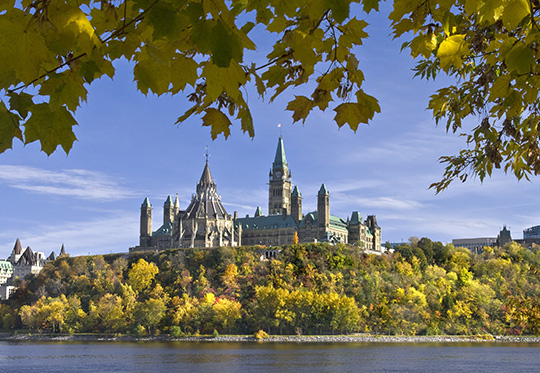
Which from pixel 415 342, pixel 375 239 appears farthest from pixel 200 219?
pixel 415 342

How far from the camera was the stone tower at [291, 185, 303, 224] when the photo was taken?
125738 millimetres

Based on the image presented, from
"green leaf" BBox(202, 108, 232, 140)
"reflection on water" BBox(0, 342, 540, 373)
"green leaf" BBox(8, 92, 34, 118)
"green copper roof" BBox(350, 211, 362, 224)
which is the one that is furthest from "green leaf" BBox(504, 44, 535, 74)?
"green copper roof" BBox(350, 211, 362, 224)

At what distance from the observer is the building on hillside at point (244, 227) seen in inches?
4469

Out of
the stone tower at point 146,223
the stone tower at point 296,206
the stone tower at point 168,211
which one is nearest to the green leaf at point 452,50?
the stone tower at point 296,206

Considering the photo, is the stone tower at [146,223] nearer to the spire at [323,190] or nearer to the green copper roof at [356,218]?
the spire at [323,190]

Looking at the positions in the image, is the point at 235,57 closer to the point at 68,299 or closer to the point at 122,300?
the point at 122,300

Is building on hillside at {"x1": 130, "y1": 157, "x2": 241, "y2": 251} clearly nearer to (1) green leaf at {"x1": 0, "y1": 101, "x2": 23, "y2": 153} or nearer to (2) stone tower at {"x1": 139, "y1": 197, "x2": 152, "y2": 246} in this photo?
(2) stone tower at {"x1": 139, "y1": 197, "x2": 152, "y2": 246}

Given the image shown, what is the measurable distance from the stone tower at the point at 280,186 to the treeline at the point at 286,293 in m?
47.3

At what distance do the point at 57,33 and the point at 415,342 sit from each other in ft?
283

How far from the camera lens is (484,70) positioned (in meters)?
6.32

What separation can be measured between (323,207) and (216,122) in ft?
374

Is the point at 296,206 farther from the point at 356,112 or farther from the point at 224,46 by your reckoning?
the point at 224,46

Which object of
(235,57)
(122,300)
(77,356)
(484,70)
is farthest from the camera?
(122,300)

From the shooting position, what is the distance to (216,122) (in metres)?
3.62
